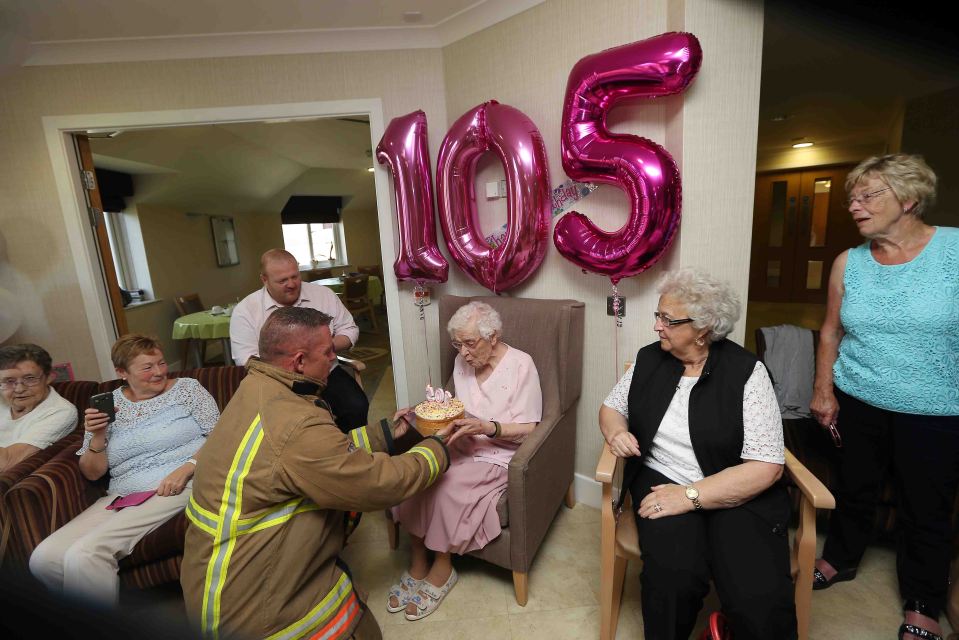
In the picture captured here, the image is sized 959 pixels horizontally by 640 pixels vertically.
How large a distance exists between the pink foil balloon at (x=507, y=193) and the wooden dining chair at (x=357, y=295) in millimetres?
4101

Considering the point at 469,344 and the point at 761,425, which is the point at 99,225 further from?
the point at 761,425

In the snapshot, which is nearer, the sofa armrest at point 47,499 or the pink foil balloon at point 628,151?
the sofa armrest at point 47,499

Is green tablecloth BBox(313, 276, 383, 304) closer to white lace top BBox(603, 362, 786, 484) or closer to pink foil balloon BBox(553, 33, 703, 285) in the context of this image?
pink foil balloon BBox(553, 33, 703, 285)

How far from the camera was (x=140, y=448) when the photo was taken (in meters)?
1.63

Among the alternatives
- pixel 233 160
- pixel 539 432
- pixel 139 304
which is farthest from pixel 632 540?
pixel 233 160

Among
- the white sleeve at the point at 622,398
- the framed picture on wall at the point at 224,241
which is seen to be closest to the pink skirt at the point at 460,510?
the white sleeve at the point at 622,398

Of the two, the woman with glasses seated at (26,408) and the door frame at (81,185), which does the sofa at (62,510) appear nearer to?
the woman with glasses seated at (26,408)

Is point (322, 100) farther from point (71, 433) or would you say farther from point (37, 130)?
point (71, 433)

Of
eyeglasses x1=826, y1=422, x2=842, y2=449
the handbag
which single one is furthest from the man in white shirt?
eyeglasses x1=826, y1=422, x2=842, y2=449

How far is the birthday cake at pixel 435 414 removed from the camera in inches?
59.7

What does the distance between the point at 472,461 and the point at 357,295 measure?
15.9 ft

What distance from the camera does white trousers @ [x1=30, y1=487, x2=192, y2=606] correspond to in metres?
1.34

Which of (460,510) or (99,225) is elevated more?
(99,225)

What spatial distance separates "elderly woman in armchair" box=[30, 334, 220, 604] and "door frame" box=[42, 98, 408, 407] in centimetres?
112
